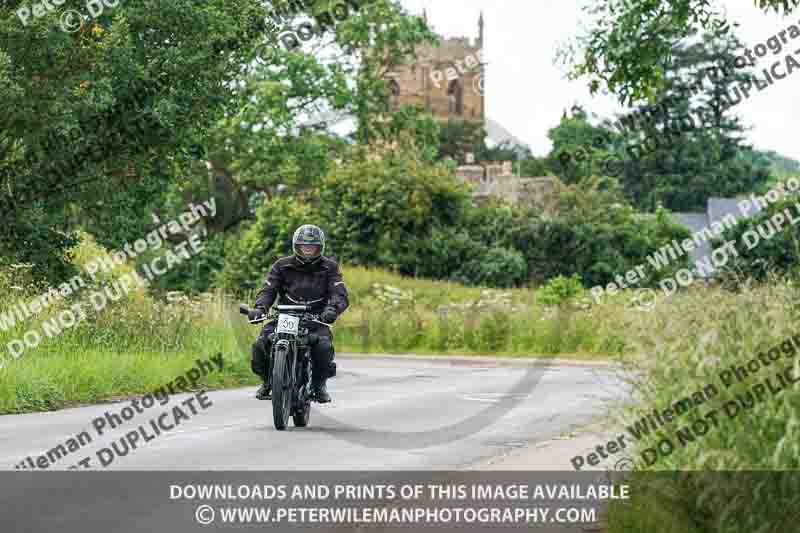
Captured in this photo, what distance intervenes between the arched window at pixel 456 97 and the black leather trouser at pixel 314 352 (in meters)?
148

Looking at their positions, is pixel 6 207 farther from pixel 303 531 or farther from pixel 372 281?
pixel 372 281

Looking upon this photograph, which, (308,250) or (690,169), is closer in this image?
(308,250)

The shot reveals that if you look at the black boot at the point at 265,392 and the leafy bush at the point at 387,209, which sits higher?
the leafy bush at the point at 387,209

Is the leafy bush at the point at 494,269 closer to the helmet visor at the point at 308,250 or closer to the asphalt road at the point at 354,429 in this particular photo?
the asphalt road at the point at 354,429

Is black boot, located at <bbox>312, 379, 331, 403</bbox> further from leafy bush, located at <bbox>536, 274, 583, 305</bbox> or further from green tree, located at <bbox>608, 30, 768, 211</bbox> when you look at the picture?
green tree, located at <bbox>608, 30, 768, 211</bbox>

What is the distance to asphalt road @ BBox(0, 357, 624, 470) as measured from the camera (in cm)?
1250

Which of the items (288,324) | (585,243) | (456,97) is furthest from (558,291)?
(456,97)

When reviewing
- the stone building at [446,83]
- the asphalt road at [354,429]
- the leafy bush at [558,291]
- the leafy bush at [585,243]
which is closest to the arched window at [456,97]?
the stone building at [446,83]

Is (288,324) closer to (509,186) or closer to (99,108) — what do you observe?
(99,108)

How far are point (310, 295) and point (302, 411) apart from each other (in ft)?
4.19

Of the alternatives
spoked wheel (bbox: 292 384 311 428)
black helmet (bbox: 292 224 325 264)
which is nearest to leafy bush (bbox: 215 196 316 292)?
spoked wheel (bbox: 292 384 311 428)

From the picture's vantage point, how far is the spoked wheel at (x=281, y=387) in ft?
47.0

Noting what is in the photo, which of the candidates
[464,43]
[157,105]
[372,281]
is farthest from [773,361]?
[464,43]

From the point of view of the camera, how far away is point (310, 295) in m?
14.9
